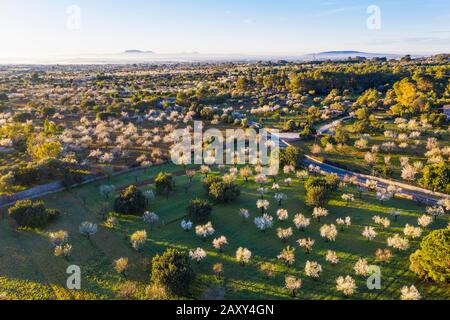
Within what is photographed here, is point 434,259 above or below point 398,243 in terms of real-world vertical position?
above

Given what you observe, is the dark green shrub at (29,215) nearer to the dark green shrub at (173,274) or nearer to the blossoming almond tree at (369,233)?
the dark green shrub at (173,274)

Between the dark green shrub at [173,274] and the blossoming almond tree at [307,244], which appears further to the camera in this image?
the blossoming almond tree at [307,244]

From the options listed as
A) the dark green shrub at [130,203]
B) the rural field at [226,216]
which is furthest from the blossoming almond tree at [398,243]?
the dark green shrub at [130,203]

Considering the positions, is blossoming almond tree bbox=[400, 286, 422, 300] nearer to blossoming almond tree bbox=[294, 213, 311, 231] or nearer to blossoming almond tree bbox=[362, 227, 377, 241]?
blossoming almond tree bbox=[362, 227, 377, 241]

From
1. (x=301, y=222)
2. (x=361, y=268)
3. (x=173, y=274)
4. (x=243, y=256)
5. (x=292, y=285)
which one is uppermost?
(x=301, y=222)

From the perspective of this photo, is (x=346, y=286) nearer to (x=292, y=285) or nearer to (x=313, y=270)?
(x=313, y=270)

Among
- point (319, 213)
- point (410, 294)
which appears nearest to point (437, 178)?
point (319, 213)
